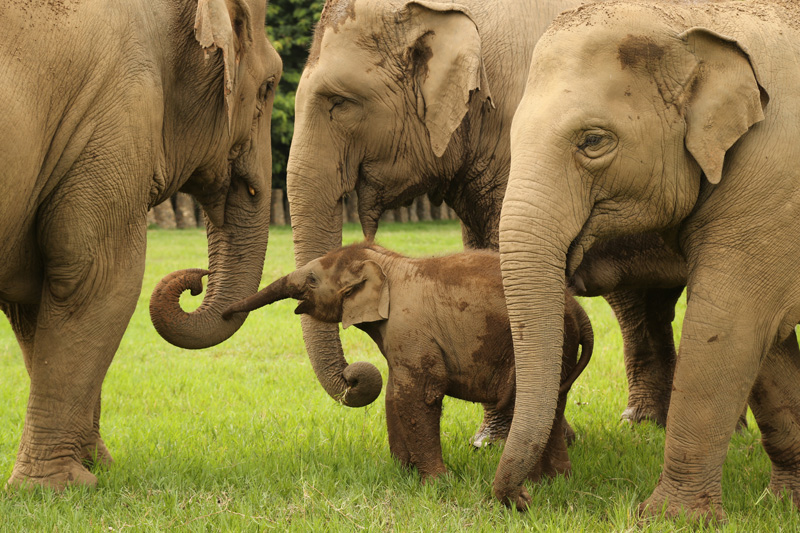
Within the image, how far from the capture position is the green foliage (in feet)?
86.0

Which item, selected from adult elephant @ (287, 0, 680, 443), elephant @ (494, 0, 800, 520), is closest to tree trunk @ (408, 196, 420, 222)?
adult elephant @ (287, 0, 680, 443)

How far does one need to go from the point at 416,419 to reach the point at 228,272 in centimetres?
139

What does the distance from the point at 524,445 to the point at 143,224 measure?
205 cm

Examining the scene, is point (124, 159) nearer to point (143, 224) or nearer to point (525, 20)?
point (143, 224)

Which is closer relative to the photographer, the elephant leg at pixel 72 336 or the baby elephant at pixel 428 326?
the elephant leg at pixel 72 336

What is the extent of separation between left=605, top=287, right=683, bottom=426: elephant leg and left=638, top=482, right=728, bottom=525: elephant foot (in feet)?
7.60

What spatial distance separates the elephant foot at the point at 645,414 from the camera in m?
6.56

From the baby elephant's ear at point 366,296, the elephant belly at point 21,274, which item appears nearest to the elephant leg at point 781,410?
the baby elephant's ear at point 366,296

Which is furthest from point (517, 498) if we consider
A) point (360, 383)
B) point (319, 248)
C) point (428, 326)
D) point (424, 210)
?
point (424, 210)

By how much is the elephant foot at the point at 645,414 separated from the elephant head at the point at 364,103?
7.43 ft

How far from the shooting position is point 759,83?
4090 mm

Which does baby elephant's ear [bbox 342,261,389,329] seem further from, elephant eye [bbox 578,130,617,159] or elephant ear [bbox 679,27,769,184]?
elephant ear [bbox 679,27,769,184]

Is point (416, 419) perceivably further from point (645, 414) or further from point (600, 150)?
point (645, 414)

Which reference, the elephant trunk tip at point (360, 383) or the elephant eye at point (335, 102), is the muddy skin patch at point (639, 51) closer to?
the elephant eye at point (335, 102)
